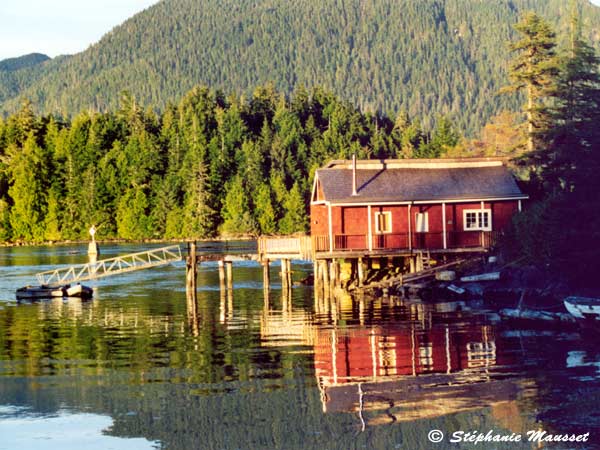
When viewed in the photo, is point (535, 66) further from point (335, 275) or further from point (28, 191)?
point (28, 191)

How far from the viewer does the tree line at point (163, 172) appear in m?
140

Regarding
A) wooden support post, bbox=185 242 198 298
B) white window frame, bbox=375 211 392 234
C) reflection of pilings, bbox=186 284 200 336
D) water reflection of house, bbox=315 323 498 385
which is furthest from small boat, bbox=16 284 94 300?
water reflection of house, bbox=315 323 498 385

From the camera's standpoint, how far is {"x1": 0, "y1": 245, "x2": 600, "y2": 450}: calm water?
2009cm

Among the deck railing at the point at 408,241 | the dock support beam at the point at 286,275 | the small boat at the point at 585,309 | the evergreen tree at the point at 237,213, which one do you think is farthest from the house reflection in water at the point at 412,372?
the evergreen tree at the point at 237,213

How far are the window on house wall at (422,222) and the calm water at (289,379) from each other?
797 cm

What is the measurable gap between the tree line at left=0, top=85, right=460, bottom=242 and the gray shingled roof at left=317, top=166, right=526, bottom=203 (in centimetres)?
8140

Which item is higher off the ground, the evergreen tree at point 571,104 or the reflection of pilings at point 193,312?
the evergreen tree at point 571,104

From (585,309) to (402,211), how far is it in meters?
18.2

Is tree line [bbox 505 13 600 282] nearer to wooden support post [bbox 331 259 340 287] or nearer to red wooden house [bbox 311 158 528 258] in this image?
red wooden house [bbox 311 158 528 258]

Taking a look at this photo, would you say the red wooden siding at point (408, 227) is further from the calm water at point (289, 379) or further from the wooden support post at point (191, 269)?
the calm water at point (289, 379)

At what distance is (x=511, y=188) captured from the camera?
163 feet


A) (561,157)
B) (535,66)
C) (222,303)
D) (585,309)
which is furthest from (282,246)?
(535,66)

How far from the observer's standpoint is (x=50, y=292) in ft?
166

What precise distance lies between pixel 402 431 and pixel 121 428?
17.7ft
